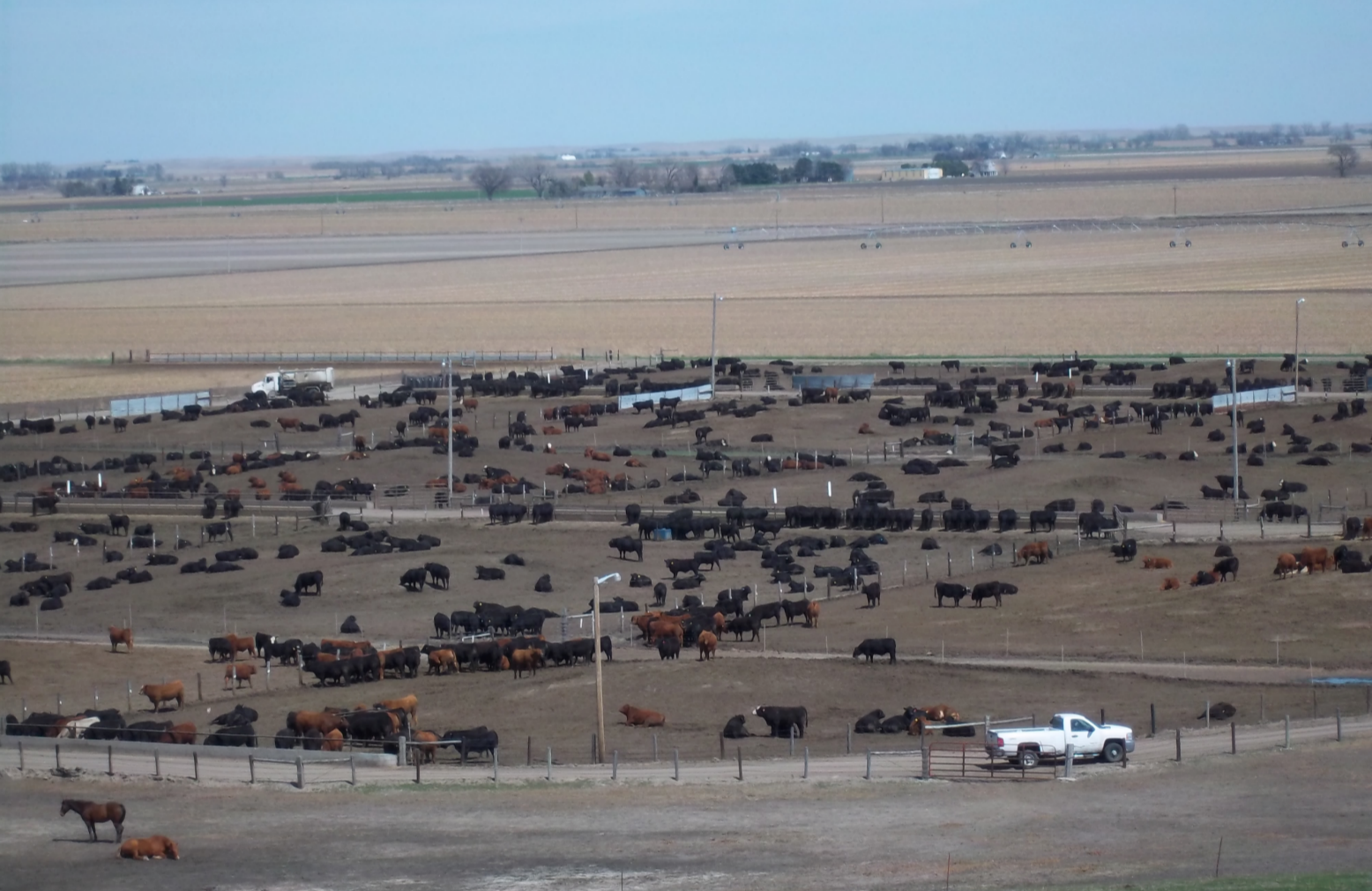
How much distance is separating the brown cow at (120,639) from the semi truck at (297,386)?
1575 inches

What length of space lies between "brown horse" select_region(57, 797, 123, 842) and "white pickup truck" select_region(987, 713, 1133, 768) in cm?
1317

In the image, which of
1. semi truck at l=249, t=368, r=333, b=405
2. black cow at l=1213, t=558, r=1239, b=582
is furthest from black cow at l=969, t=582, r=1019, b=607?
semi truck at l=249, t=368, r=333, b=405

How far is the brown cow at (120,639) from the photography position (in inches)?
1544

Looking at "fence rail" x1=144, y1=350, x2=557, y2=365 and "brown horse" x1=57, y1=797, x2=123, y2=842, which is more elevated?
"fence rail" x1=144, y1=350, x2=557, y2=365

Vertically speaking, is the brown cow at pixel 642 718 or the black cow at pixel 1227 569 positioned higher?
the black cow at pixel 1227 569

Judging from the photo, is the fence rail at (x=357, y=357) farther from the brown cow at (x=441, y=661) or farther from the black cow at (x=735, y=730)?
the black cow at (x=735, y=730)

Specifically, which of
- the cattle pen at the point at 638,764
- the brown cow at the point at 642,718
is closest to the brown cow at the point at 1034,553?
the cattle pen at the point at 638,764

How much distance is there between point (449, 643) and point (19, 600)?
12747 mm

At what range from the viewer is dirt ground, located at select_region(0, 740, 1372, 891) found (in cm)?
2300

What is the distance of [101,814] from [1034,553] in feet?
86.7

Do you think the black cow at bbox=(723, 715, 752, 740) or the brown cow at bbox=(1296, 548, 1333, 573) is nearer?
the black cow at bbox=(723, 715, 752, 740)

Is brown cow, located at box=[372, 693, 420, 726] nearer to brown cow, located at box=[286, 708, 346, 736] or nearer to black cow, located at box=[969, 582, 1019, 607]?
brown cow, located at box=[286, 708, 346, 736]

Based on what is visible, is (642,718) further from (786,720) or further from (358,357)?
(358,357)

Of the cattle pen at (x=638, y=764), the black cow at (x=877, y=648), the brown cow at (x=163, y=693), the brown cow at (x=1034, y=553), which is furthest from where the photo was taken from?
the brown cow at (x=1034, y=553)
